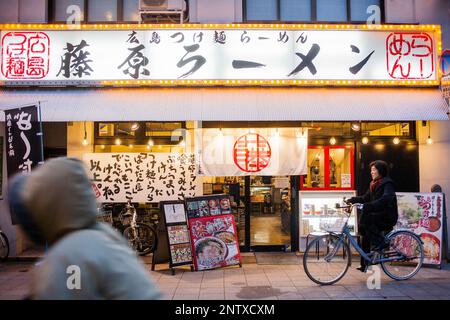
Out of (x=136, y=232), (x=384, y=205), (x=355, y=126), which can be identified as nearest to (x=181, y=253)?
(x=136, y=232)

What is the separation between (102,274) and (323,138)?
356 inches

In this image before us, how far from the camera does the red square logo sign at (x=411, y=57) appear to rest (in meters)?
9.43

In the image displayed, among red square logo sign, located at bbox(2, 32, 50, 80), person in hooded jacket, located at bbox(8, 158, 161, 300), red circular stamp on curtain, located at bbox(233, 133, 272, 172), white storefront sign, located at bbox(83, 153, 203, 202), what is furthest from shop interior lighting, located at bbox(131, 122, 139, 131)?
person in hooded jacket, located at bbox(8, 158, 161, 300)

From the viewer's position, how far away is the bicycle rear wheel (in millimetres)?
9875

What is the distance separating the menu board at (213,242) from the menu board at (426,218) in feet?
12.6

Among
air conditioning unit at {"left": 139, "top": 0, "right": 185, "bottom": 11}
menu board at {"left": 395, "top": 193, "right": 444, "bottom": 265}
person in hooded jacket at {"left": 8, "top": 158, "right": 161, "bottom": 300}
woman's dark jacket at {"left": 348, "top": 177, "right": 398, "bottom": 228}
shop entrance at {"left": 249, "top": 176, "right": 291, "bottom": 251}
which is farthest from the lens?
→ shop entrance at {"left": 249, "top": 176, "right": 291, "bottom": 251}

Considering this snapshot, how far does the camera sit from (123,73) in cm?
927

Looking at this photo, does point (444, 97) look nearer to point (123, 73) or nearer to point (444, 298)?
point (444, 298)

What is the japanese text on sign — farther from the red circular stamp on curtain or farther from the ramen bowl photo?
the ramen bowl photo

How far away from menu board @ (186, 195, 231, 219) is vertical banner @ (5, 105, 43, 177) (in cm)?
326

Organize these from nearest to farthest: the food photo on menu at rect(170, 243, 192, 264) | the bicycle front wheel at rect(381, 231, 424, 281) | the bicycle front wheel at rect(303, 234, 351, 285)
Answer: the bicycle front wheel at rect(303, 234, 351, 285), the bicycle front wheel at rect(381, 231, 424, 281), the food photo on menu at rect(170, 243, 192, 264)

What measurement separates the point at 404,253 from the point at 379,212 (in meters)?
1.16
